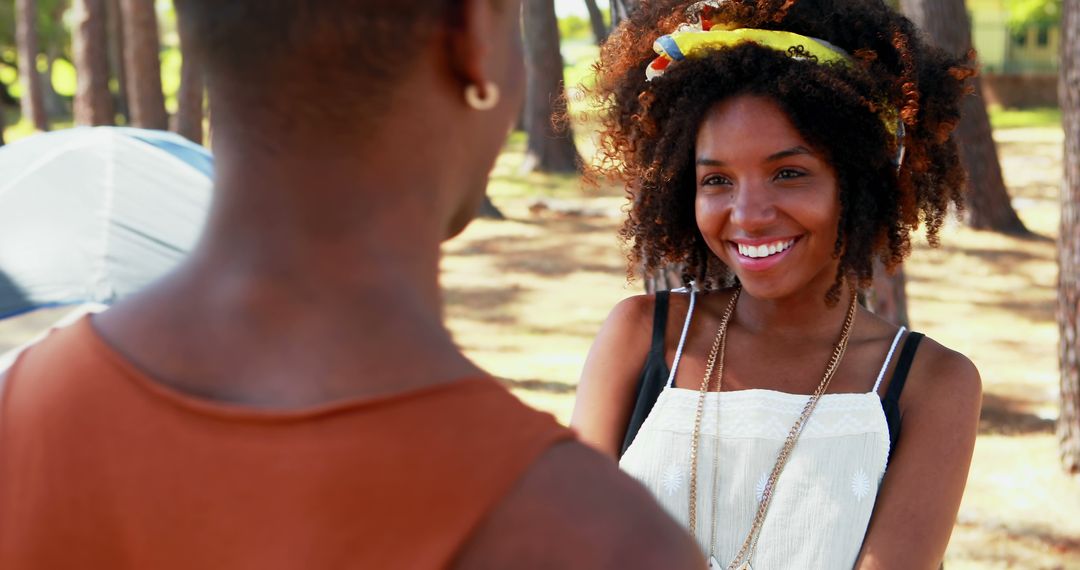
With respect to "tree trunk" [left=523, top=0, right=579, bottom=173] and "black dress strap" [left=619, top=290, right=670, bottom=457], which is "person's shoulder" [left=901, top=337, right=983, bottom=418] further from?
"tree trunk" [left=523, top=0, right=579, bottom=173]

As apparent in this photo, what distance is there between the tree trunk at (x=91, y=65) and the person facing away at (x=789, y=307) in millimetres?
13310

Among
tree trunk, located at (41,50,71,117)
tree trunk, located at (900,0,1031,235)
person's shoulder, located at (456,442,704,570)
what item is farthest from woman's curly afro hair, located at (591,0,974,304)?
tree trunk, located at (41,50,71,117)

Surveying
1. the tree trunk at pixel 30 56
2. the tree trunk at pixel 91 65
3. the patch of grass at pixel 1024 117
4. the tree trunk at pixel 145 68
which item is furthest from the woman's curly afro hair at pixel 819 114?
the tree trunk at pixel 30 56

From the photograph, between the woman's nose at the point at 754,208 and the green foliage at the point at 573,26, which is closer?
the woman's nose at the point at 754,208

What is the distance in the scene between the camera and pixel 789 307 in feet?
8.55

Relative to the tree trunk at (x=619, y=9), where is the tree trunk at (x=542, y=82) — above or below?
below

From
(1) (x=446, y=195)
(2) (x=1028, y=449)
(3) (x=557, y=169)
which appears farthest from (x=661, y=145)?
(3) (x=557, y=169)

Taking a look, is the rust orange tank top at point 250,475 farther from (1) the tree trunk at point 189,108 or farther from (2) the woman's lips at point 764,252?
(1) the tree trunk at point 189,108

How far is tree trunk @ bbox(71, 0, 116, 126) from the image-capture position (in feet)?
48.9

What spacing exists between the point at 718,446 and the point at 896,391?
36 centimetres

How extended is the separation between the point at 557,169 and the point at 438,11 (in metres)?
17.6

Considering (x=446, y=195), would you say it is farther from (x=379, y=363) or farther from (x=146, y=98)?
(x=146, y=98)

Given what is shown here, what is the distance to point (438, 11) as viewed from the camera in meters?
1.01

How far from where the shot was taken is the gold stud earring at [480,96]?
41.3 inches
